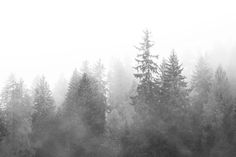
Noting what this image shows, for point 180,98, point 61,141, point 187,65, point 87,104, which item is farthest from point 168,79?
point 187,65

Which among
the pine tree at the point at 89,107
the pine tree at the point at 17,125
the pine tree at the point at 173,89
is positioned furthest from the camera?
the pine tree at the point at 17,125

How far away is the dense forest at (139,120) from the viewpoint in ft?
114

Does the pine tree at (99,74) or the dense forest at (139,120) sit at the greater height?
the pine tree at (99,74)

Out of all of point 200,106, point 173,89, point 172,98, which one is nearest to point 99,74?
point 200,106

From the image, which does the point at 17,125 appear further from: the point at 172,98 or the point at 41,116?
the point at 172,98

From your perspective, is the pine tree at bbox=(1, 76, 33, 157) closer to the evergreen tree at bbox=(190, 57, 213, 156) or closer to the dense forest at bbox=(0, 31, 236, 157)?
the dense forest at bbox=(0, 31, 236, 157)

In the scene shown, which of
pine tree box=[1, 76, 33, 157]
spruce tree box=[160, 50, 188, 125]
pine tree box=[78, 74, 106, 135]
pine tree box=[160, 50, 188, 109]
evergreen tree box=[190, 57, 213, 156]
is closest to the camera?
spruce tree box=[160, 50, 188, 125]

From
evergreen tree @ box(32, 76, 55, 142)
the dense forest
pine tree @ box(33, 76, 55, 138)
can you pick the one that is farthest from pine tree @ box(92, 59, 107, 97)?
evergreen tree @ box(32, 76, 55, 142)

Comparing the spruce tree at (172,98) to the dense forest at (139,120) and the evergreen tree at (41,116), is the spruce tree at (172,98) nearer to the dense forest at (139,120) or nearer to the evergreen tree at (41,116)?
the dense forest at (139,120)

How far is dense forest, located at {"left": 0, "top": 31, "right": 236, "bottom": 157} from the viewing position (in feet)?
114

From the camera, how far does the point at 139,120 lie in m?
34.8

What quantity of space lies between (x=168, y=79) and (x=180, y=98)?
7.91 ft

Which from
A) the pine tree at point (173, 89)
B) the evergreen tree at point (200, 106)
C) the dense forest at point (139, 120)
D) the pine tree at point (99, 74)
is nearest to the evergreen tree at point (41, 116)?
the dense forest at point (139, 120)

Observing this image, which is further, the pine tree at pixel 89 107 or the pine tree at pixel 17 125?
the pine tree at pixel 17 125
